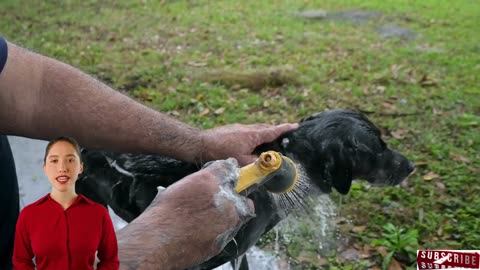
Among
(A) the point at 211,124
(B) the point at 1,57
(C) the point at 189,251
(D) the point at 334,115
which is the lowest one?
(A) the point at 211,124

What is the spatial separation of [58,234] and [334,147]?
2.11 m

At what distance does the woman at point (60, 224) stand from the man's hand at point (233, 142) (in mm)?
1453

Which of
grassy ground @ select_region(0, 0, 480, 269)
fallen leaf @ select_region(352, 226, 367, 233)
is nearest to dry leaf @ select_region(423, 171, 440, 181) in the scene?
grassy ground @ select_region(0, 0, 480, 269)

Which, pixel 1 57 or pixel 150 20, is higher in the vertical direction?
pixel 1 57

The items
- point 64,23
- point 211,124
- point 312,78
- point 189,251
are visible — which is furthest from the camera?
point 64,23

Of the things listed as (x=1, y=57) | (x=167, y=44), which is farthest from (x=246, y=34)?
(x=1, y=57)

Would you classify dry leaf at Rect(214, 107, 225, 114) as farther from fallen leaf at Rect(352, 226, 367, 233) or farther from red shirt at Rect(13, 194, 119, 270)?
red shirt at Rect(13, 194, 119, 270)

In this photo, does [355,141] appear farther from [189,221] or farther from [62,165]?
[62,165]

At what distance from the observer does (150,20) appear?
8.83 metres

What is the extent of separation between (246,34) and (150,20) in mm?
1912

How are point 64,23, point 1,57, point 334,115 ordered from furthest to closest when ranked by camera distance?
point 64,23 → point 334,115 → point 1,57

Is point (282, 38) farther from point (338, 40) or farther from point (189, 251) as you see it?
point (189, 251)

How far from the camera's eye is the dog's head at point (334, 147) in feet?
9.29

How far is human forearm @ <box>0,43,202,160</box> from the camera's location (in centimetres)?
184
